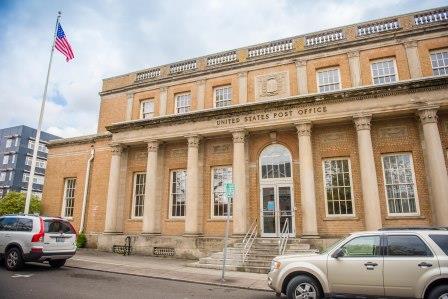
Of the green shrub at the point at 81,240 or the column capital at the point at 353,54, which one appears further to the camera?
the green shrub at the point at 81,240

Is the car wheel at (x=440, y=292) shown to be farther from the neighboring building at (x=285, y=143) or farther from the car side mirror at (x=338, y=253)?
the neighboring building at (x=285, y=143)

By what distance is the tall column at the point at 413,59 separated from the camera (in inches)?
594

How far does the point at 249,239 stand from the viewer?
14125 millimetres

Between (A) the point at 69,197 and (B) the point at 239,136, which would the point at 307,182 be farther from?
(A) the point at 69,197

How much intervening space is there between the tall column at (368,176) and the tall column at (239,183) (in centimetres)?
544

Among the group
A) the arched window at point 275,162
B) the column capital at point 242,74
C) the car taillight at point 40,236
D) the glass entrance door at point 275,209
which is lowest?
the car taillight at point 40,236

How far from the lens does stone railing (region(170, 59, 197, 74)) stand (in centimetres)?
2011

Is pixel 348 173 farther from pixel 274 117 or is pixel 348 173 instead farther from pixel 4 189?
pixel 4 189

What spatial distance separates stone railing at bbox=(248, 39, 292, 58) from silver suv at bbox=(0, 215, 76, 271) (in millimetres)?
13275

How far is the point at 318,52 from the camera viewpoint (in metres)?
17.0

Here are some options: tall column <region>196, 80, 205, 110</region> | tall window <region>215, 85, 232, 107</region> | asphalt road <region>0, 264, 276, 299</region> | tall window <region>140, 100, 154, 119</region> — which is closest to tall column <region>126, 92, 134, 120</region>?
tall window <region>140, 100, 154, 119</region>

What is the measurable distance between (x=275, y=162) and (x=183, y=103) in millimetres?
7137

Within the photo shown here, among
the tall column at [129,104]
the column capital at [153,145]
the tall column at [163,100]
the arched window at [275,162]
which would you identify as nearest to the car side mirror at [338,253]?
the arched window at [275,162]

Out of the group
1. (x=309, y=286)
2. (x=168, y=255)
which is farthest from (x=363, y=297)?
(x=168, y=255)
